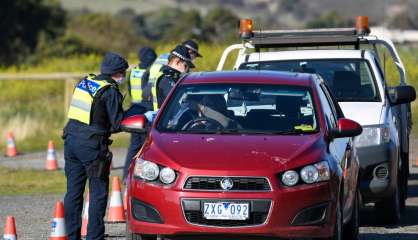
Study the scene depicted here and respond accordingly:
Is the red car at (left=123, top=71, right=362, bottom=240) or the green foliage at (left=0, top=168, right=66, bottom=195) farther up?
the red car at (left=123, top=71, right=362, bottom=240)

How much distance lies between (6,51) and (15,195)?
50.6 meters

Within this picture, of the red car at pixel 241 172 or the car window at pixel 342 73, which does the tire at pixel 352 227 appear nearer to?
the red car at pixel 241 172

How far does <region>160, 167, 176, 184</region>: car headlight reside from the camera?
391 inches

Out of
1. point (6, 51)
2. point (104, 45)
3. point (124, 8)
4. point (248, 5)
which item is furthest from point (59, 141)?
point (248, 5)

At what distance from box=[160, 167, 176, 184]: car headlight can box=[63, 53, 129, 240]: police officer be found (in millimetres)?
1325

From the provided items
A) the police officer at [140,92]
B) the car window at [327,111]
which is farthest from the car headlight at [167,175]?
the police officer at [140,92]

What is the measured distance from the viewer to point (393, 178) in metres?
13.3

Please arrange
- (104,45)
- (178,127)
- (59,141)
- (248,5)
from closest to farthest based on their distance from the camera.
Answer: (178,127), (59,141), (104,45), (248,5)

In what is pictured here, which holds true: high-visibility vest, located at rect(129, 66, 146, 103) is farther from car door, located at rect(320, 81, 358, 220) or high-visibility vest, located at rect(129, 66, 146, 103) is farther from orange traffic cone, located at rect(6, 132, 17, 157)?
orange traffic cone, located at rect(6, 132, 17, 157)

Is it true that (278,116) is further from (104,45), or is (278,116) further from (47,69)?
(104,45)

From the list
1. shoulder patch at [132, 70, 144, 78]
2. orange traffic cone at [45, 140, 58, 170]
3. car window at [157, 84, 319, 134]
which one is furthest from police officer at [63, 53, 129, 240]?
orange traffic cone at [45, 140, 58, 170]

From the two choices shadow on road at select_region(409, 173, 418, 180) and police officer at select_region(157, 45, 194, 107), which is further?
shadow on road at select_region(409, 173, 418, 180)

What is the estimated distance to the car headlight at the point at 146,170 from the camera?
10.1 m

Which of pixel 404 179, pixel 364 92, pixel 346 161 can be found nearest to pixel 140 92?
pixel 404 179
